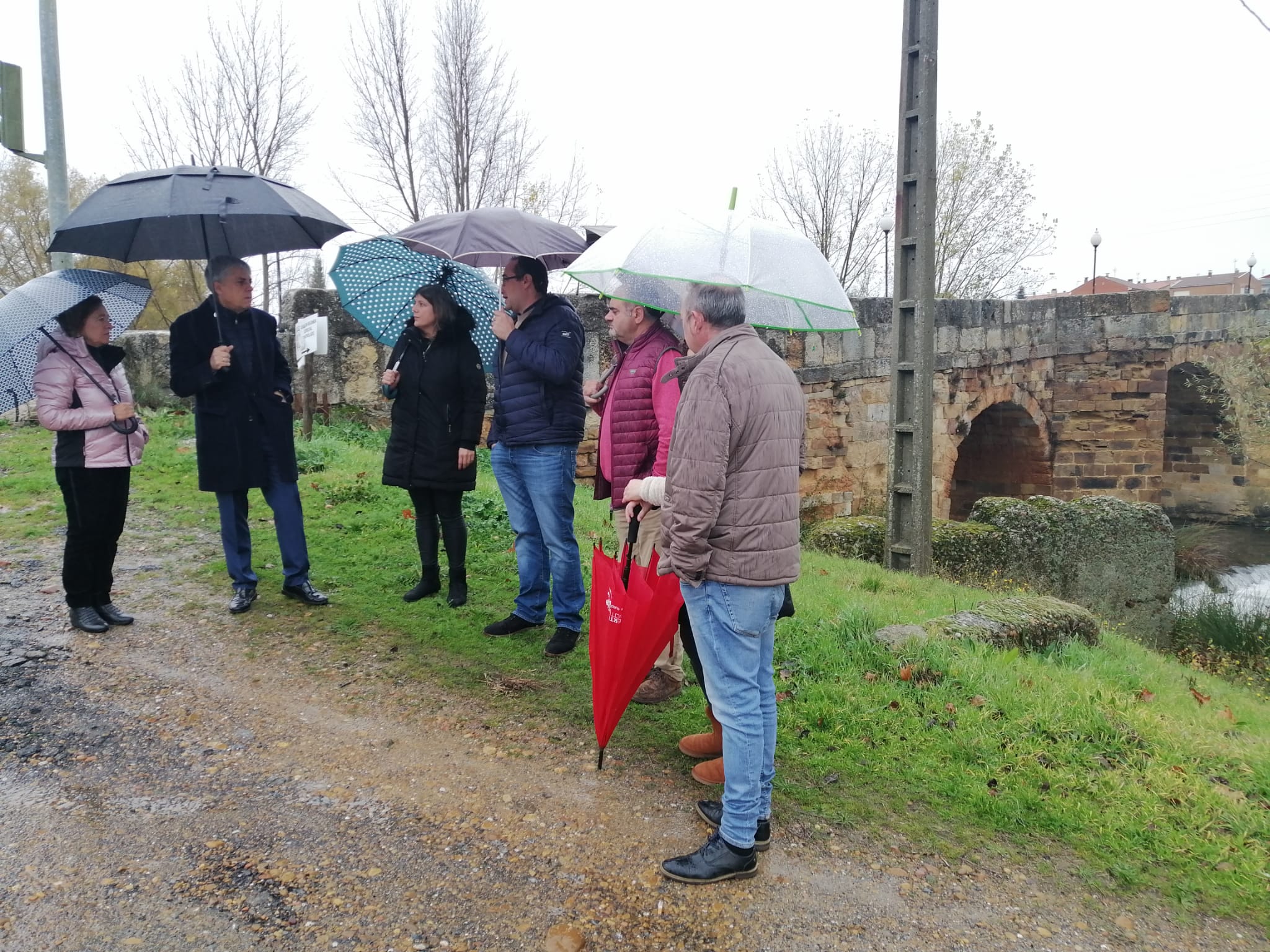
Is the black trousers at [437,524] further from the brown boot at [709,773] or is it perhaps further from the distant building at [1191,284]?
the distant building at [1191,284]

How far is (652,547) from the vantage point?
3580 millimetres

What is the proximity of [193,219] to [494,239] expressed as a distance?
1.50 meters

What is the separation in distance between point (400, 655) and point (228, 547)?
1.22 meters

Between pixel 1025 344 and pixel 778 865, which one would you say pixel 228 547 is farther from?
pixel 1025 344

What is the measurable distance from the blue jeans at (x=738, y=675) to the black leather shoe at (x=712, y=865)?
35 mm

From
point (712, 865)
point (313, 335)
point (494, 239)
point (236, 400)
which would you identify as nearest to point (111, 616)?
point (236, 400)

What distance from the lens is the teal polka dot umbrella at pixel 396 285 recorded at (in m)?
4.86

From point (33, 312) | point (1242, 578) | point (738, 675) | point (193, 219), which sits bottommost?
point (1242, 578)

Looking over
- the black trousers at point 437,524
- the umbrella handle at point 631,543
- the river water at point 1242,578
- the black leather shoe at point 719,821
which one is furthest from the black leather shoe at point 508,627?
→ the river water at point 1242,578

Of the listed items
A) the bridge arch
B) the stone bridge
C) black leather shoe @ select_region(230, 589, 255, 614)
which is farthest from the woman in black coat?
the bridge arch

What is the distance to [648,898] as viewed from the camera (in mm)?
2639

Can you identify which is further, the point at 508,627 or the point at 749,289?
the point at 508,627

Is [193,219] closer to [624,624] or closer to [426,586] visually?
[426,586]

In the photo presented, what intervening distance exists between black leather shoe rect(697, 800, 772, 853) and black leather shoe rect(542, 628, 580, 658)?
4.52ft
